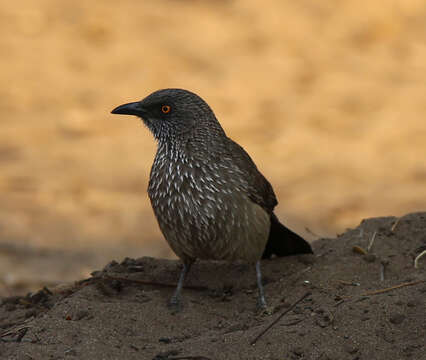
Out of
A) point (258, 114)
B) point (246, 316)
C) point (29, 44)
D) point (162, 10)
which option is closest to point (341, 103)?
point (258, 114)

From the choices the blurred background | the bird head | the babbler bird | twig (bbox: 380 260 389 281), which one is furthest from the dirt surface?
the blurred background

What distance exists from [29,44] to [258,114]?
4.45 meters

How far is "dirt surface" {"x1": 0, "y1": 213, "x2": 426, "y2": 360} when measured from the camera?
184 inches

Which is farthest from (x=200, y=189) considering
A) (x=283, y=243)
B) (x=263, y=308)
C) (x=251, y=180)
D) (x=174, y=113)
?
(x=283, y=243)

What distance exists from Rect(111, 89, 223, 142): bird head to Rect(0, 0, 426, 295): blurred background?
296cm

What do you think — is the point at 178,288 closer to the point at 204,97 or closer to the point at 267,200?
the point at 267,200

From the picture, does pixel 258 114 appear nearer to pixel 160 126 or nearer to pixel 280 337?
pixel 160 126

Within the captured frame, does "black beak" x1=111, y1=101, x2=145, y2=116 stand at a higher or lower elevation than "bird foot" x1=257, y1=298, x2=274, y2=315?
higher

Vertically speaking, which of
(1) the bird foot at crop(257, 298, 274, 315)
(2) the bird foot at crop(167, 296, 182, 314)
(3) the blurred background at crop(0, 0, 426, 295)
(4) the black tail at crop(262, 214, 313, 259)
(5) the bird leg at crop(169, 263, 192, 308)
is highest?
(3) the blurred background at crop(0, 0, 426, 295)

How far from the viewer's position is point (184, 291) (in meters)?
6.05

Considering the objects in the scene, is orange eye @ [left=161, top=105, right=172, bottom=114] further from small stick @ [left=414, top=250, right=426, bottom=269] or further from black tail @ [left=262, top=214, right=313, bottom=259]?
small stick @ [left=414, top=250, right=426, bottom=269]

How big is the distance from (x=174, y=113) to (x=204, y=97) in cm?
622

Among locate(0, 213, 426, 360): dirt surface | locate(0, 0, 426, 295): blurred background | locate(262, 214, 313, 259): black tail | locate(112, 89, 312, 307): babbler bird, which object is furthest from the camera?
locate(0, 0, 426, 295): blurred background

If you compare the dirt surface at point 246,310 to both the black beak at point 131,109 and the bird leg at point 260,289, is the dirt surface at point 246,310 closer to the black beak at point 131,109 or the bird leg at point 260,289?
the bird leg at point 260,289
